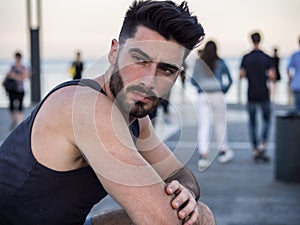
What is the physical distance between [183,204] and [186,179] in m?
0.58

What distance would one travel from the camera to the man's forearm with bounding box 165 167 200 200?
246 centimetres

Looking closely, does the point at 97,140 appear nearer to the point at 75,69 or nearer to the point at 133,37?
the point at 133,37

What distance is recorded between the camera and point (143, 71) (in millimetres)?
1912

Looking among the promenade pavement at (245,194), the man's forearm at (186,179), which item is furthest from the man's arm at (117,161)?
the promenade pavement at (245,194)

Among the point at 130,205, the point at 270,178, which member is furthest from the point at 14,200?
the point at 270,178

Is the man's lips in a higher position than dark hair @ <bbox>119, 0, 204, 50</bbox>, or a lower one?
lower

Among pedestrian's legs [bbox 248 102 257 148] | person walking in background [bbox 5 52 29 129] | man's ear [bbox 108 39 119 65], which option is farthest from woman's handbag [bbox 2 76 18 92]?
man's ear [bbox 108 39 119 65]

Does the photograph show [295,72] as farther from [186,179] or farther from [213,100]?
[186,179]

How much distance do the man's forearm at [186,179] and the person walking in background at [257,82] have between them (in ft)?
19.5

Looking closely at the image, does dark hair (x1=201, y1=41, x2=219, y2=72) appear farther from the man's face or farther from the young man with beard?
the man's face

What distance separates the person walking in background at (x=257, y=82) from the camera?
8.42m

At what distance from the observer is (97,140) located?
1778mm

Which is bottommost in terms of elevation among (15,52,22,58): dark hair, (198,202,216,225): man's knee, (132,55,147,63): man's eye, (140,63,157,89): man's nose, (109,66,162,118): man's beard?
(15,52,22,58): dark hair

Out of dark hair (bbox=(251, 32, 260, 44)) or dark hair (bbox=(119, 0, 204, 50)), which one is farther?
dark hair (bbox=(251, 32, 260, 44))
